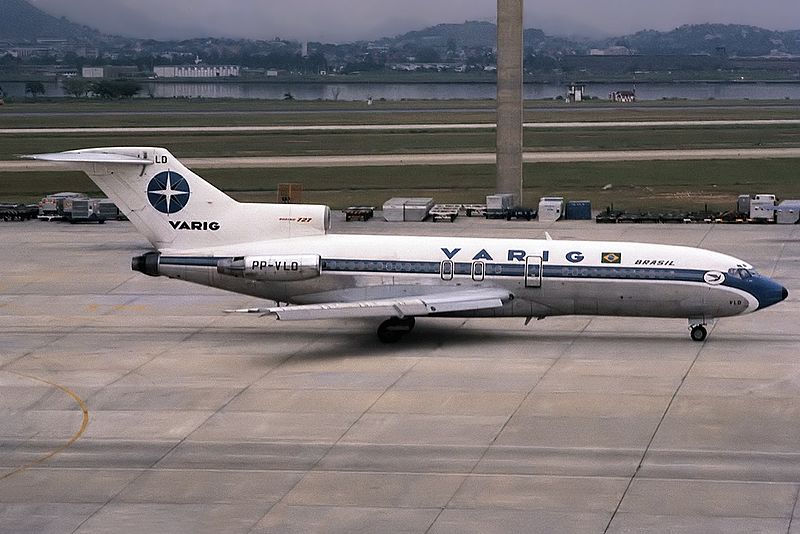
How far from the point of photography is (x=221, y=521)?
25.2 meters

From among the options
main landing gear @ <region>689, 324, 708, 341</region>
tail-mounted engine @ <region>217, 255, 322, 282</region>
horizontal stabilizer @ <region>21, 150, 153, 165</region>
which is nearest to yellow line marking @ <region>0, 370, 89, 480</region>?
horizontal stabilizer @ <region>21, 150, 153, 165</region>

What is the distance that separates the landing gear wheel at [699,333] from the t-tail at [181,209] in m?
12.1

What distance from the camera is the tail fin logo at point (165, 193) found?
42625mm

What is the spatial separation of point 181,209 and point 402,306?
27.3 ft

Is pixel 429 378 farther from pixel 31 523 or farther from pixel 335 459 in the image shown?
pixel 31 523

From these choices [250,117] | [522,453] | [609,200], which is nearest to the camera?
[522,453]

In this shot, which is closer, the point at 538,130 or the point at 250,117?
the point at 538,130

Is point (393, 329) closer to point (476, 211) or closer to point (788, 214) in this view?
point (476, 211)

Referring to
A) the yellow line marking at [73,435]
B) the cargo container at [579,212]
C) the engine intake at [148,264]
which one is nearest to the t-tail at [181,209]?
the engine intake at [148,264]

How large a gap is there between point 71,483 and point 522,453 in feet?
31.9

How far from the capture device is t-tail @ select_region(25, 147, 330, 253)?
4231 centimetres

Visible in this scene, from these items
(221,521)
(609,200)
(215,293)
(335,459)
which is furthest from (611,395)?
(609,200)

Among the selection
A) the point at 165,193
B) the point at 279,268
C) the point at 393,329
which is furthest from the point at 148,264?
the point at 393,329

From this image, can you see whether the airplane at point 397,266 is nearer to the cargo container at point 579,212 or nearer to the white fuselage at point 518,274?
the white fuselage at point 518,274
